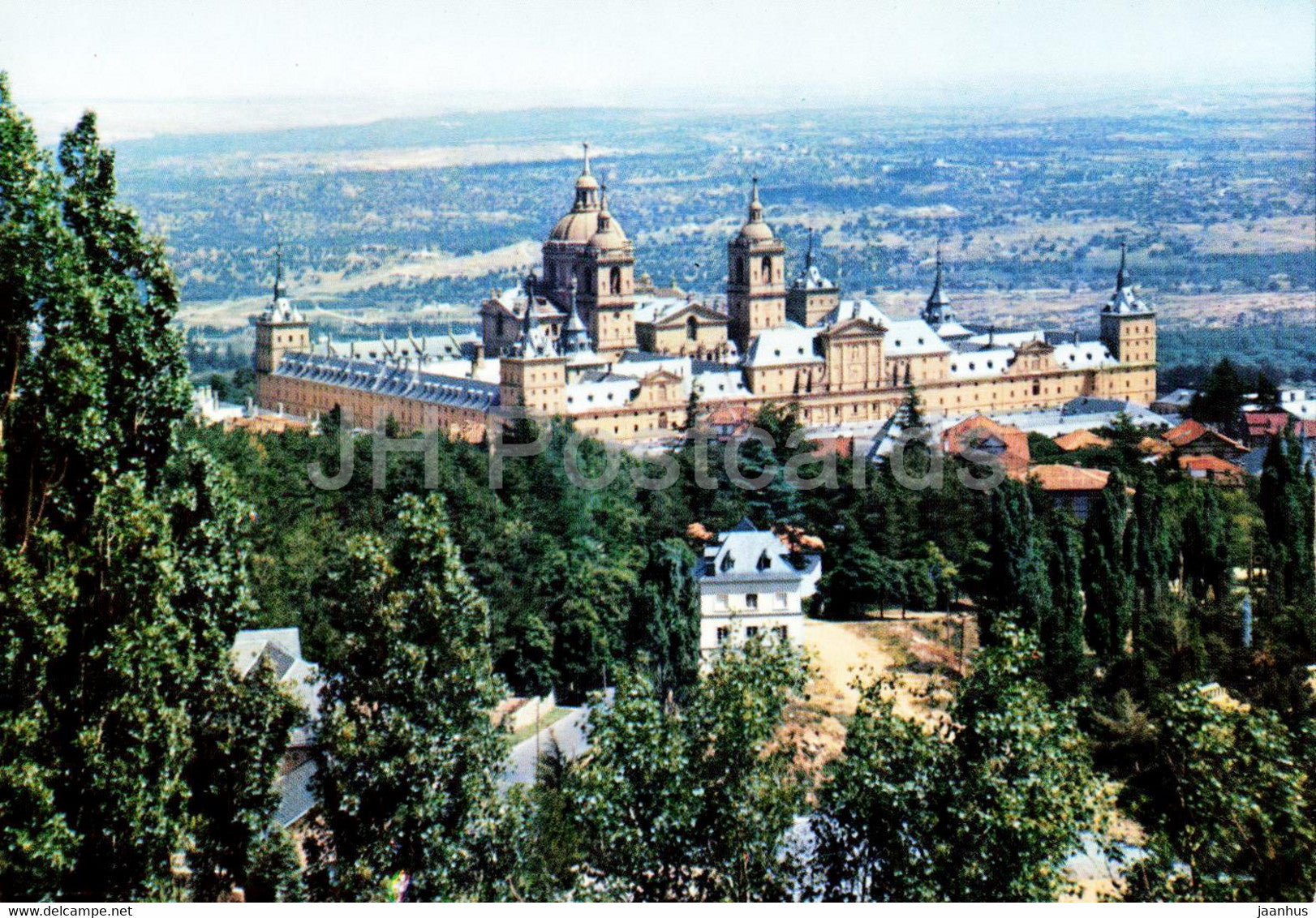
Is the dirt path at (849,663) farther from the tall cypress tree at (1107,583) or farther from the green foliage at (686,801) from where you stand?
the green foliage at (686,801)

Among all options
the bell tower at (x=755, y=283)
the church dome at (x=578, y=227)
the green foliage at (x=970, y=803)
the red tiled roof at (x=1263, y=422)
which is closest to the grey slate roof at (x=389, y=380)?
the church dome at (x=578, y=227)

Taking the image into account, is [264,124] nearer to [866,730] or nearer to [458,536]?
[458,536]

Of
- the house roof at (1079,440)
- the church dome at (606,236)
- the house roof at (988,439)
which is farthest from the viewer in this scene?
the church dome at (606,236)

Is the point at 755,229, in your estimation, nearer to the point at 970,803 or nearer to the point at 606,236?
the point at 606,236

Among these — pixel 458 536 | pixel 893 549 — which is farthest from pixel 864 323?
pixel 458 536

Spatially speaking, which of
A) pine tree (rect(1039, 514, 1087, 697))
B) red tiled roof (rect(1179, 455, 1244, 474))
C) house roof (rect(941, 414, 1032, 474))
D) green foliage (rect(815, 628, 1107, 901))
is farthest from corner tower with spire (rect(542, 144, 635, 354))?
green foliage (rect(815, 628, 1107, 901))

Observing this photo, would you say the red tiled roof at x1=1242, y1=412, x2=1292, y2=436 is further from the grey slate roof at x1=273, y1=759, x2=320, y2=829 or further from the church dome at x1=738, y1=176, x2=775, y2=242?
the grey slate roof at x1=273, y1=759, x2=320, y2=829
